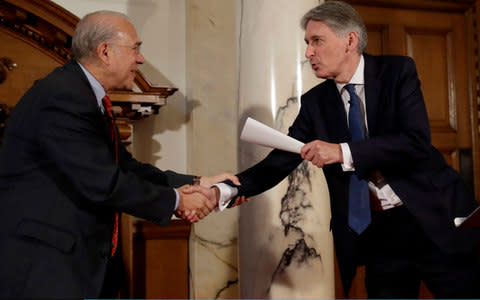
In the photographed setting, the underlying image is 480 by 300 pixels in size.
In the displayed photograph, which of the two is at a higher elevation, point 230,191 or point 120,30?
point 120,30

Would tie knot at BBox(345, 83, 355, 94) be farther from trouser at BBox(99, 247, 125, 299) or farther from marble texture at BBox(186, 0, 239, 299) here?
marble texture at BBox(186, 0, 239, 299)

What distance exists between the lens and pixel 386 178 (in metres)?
2.38

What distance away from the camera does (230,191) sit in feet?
9.44

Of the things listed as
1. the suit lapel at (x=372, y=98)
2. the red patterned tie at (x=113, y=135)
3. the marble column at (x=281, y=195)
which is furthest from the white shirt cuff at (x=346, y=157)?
the red patterned tie at (x=113, y=135)

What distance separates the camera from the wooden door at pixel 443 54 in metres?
4.79

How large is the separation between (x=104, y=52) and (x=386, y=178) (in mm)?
1387

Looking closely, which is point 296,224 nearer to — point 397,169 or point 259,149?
point 259,149

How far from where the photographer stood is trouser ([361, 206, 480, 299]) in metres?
2.31

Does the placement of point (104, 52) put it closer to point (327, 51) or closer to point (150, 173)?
point (150, 173)

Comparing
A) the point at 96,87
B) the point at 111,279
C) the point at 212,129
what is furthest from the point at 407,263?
the point at 212,129

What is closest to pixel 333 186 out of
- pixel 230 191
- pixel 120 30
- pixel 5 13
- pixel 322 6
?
pixel 230 191

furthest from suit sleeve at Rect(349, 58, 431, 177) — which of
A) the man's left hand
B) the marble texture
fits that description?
the marble texture

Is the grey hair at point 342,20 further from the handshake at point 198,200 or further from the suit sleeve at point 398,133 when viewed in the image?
the handshake at point 198,200

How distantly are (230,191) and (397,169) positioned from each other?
0.88m
